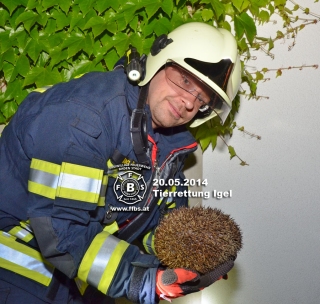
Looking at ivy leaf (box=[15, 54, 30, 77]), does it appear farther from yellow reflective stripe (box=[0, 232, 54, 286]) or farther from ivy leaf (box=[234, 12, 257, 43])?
ivy leaf (box=[234, 12, 257, 43])

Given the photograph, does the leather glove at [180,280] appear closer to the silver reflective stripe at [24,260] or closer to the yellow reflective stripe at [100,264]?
the yellow reflective stripe at [100,264]

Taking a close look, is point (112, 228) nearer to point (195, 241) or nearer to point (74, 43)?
point (195, 241)

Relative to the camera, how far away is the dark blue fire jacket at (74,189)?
1.20 m

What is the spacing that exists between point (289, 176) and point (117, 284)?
1.03m

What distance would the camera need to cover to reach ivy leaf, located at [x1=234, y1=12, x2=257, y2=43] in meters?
1.74

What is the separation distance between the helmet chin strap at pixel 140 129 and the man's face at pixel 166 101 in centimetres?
4

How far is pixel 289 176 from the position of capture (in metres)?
1.95

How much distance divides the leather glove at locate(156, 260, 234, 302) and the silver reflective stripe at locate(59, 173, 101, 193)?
296 millimetres

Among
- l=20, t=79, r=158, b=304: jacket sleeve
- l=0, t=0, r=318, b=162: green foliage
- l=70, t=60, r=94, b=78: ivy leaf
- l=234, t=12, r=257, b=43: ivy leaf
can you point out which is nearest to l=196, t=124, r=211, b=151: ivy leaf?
l=0, t=0, r=318, b=162: green foliage

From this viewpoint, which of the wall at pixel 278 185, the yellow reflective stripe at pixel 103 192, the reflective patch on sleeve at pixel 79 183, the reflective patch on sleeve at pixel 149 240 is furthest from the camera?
the wall at pixel 278 185

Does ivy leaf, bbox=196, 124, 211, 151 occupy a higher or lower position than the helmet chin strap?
higher

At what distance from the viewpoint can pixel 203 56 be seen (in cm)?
137

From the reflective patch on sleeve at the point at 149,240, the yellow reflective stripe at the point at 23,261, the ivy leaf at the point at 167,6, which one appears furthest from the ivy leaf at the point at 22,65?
the reflective patch on sleeve at the point at 149,240

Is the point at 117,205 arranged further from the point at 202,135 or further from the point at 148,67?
the point at 202,135
